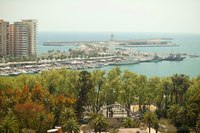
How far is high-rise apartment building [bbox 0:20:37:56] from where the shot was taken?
57691 mm

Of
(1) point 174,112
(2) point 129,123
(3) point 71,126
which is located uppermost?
(1) point 174,112

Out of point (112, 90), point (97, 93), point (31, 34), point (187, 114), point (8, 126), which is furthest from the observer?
point (31, 34)

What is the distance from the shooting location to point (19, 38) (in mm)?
A: 58156

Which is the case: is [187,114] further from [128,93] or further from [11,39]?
[11,39]

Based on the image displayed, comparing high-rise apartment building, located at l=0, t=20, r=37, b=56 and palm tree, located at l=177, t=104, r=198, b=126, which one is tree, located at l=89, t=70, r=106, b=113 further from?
high-rise apartment building, located at l=0, t=20, r=37, b=56

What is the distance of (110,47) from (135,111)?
5208 centimetres

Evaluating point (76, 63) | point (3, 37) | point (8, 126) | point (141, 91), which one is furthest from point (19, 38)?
point (8, 126)

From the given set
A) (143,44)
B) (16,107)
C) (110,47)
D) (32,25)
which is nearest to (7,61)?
(32,25)

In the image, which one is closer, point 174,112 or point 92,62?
point 174,112

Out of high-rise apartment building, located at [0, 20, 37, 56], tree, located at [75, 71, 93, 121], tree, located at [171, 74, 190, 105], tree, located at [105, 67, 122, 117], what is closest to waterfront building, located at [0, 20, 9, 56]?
high-rise apartment building, located at [0, 20, 37, 56]

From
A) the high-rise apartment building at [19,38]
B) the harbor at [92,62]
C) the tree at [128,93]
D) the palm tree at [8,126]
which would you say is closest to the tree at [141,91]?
the tree at [128,93]

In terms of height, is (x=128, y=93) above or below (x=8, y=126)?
above

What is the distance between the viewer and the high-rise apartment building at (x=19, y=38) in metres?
57.7

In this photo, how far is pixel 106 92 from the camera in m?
25.0
